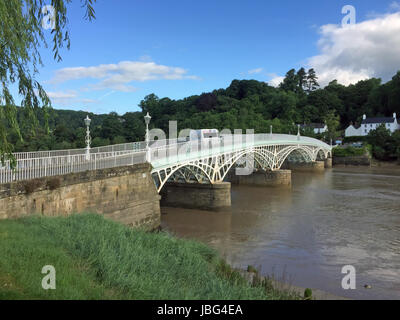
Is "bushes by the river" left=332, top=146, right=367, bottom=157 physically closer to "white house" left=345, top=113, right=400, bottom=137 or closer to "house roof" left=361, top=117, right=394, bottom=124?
"white house" left=345, top=113, right=400, bottom=137

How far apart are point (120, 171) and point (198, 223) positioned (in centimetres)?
733

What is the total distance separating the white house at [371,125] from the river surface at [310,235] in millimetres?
57675

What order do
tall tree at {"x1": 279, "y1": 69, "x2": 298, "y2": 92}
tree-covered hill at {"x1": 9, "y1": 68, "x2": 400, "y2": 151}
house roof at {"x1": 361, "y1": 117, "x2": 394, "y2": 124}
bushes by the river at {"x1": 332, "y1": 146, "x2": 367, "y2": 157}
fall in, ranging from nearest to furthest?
bushes by the river at {"x1": 332, "y1": 146, "x2": 367, "y2": 157} → tree-covered hill at {"x1": 9, "y1": 68, "x2": 400, "y2": 151} → house roof at {"x1": 361, "y1": 117, "x2": 394, "y2": 124} → tall tree at {"x1": 279, "y1": 69, "x2": 298, "y2": 92}

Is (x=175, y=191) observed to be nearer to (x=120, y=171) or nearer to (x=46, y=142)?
(x=120, y=171)

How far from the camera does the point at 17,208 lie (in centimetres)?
1120

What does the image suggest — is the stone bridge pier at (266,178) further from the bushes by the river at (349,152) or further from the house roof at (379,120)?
the house roof at (379,120)

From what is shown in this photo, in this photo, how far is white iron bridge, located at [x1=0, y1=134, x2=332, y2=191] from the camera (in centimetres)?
1292

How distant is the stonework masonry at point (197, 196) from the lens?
979 inches

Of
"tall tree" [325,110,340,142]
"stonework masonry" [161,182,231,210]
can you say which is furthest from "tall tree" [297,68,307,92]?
"stonework masonry" [161,182,231,210]

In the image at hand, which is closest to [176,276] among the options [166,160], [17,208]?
[17,208]

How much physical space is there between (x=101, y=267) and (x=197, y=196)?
18180 millimetres

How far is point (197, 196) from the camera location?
25.2 meters

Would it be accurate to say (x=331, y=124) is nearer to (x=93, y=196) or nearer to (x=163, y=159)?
(x=163, y=159)

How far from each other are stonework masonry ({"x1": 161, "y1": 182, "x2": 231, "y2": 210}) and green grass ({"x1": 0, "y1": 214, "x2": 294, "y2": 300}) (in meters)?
14.0
